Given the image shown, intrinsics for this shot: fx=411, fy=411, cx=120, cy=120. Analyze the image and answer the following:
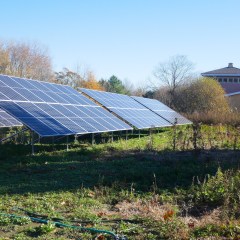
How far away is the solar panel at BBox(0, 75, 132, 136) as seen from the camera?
606 inches

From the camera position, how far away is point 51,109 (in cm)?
1802

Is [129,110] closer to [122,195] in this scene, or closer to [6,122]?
[6,122]

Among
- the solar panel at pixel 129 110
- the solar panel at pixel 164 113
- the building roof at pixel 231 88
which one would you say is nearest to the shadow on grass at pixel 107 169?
the solar panel at pixel 129 110

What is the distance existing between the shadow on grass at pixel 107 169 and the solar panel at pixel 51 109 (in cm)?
119

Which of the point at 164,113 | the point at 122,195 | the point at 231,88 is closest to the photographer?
the point at 122,195

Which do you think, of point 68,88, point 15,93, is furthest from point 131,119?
point 15,93

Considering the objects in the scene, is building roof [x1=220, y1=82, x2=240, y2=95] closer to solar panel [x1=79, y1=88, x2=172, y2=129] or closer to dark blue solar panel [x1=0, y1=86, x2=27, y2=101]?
solar panel [x1=79, y1=88, x2=172, y2=129]

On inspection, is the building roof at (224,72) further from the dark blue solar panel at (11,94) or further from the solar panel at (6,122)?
the dark blue solar panel at (11,94)

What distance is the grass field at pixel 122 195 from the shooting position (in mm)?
6203

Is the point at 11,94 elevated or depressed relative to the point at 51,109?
elevated

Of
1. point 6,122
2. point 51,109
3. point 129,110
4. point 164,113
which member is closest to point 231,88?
point 164,113

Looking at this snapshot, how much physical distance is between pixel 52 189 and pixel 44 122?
662 centimetres

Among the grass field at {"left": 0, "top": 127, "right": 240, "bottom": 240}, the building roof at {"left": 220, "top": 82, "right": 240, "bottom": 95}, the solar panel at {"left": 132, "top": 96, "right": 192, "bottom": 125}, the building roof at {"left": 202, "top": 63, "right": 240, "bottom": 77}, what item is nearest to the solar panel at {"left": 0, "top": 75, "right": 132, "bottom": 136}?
the grass field at {"left": 0, "top": 127, "right": 240, "bottom": 240}

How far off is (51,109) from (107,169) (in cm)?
670
